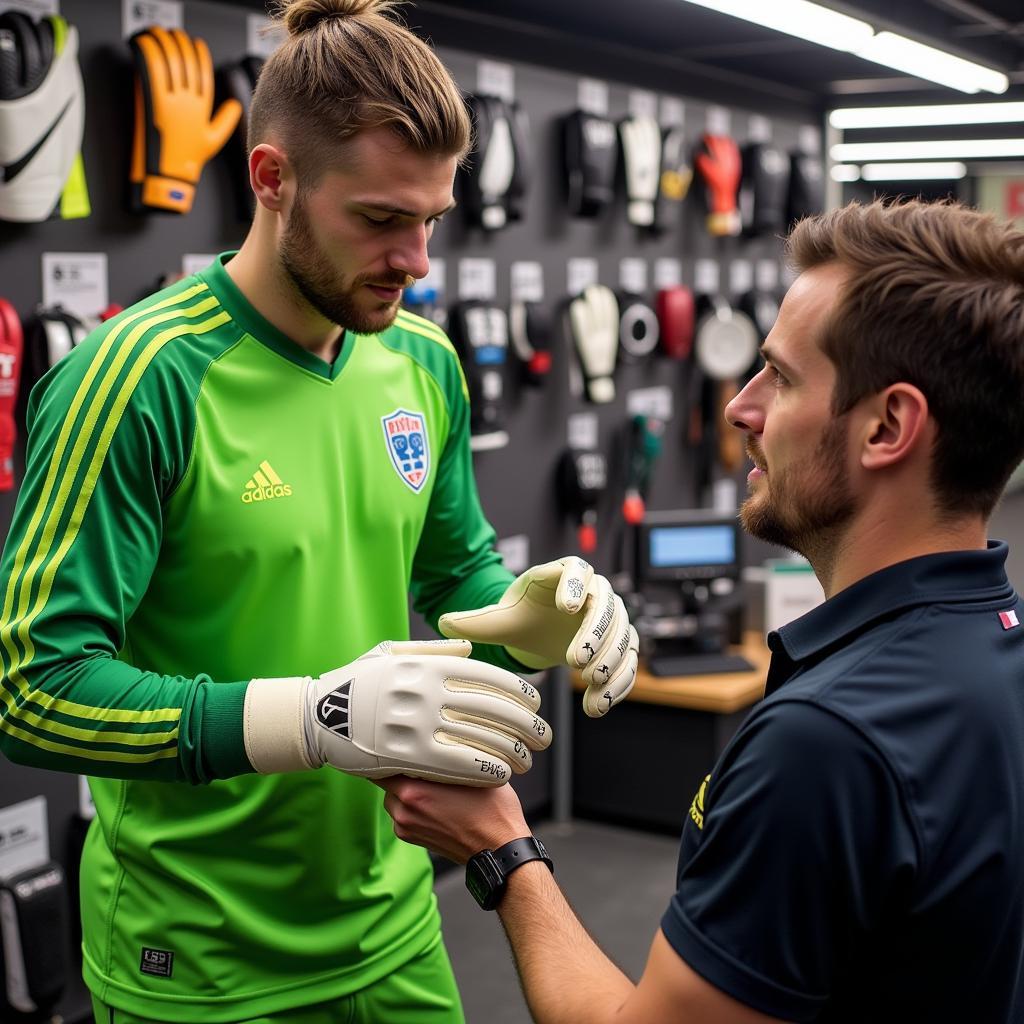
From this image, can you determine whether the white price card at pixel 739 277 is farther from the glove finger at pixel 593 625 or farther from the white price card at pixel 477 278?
the glove finger at pixel 593 625

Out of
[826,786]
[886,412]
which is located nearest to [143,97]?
[886,412]

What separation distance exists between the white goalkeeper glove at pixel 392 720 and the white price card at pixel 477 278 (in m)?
2.63

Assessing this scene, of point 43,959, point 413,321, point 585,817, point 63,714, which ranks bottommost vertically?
point 585,817

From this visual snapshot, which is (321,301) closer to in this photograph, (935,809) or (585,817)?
(935,809)

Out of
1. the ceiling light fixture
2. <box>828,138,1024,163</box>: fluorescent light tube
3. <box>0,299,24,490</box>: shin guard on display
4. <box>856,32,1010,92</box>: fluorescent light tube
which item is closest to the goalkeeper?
<box>0,299,24,490</box>: shin guard on display

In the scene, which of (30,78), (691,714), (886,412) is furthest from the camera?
(691,714)

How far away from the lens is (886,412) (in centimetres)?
115

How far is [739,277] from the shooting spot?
544cm

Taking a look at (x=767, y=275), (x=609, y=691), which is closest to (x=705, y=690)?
(x=767, y=275)

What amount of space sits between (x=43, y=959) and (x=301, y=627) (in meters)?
1.60

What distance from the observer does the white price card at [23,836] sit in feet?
9.39

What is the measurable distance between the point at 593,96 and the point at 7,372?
2.56 m

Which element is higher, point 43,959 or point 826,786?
point 826,786

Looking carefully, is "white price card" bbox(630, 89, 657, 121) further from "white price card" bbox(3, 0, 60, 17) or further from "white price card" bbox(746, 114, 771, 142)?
"white price card" bbox(3, 0, 60, 17)
